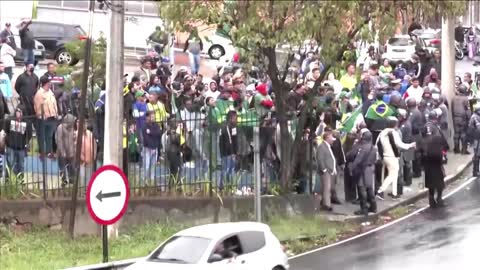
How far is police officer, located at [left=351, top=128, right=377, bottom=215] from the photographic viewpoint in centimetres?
2162

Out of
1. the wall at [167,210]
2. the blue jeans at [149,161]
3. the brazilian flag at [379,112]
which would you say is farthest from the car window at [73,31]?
the wall at [167,210]

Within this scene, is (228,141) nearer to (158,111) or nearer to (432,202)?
(158,111)

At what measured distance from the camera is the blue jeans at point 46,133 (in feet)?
65.7

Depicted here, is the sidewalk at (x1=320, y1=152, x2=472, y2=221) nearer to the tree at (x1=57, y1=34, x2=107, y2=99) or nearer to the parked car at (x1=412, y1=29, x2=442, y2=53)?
the tree at (x1=57, y1=34, x2=107, y2=99)

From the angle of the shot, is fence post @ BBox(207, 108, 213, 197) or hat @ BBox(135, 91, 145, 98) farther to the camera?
hat @ BBox(135, 91, 145, 98)

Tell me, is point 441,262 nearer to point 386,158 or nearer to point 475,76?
point 386,158

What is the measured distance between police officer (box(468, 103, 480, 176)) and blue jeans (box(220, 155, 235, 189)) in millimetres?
7500

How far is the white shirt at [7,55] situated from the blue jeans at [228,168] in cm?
968

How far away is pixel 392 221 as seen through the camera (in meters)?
21.4

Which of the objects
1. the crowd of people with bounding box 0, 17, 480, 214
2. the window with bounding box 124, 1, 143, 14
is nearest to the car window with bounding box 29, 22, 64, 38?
the window with bounding box 124, 1, 143, 14

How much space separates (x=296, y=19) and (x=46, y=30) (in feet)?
67.8

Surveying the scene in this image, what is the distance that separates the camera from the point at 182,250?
14.0 metres

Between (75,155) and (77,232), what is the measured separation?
1.49 meters

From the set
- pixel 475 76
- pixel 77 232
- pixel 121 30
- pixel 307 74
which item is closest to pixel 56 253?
pixel 77 232
